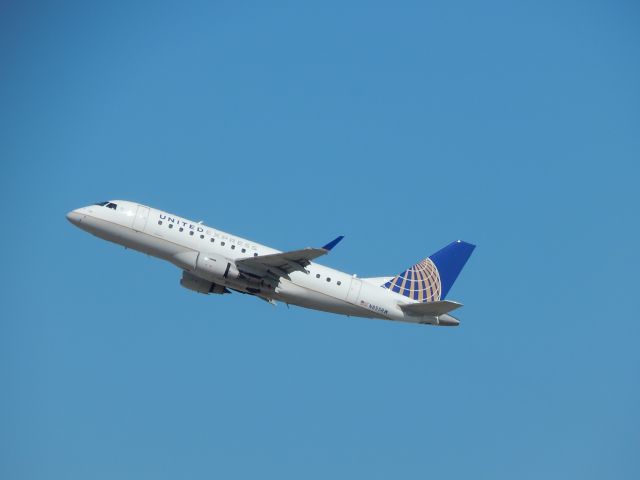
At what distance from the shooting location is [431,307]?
60562 millimetres

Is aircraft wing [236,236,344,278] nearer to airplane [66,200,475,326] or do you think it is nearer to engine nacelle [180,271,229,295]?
airplane [66,200,475,326]

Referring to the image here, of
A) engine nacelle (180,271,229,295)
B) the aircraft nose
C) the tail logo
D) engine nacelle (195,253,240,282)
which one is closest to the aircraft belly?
engine nacelle (195,253,240,282)

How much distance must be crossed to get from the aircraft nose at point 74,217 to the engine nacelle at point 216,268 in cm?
822

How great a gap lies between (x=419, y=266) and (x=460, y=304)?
7.99m

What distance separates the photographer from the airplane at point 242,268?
59.6 metres

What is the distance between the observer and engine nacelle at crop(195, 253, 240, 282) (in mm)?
59219

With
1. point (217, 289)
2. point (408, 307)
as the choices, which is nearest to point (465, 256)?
point (408, 307)

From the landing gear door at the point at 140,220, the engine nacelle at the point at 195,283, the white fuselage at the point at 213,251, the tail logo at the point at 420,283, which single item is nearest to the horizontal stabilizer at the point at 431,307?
the white fuselage at the point at 213,251

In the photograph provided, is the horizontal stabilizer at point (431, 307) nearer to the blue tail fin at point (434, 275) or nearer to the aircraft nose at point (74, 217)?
the blue tail fin at point (434, 275)

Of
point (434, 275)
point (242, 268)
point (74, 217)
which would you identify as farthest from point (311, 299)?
point (74, 217)

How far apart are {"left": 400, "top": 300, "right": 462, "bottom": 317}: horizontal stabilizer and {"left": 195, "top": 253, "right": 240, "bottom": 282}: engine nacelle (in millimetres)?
11253

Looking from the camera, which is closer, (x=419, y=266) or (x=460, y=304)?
(x=460, y=304)

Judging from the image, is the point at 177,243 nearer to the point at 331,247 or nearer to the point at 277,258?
the point at 277,258

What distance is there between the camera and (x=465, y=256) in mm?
67375
